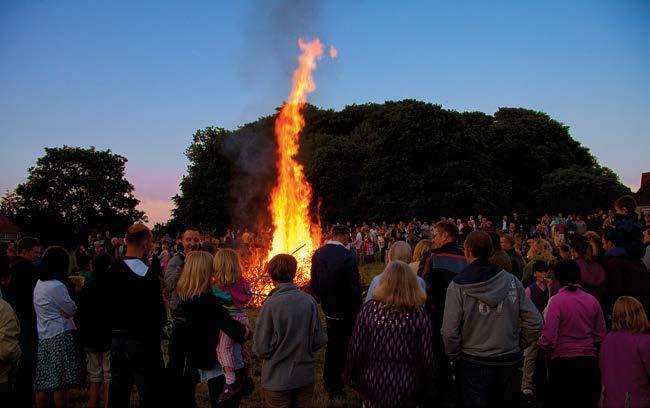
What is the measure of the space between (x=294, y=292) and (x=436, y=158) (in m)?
35.5

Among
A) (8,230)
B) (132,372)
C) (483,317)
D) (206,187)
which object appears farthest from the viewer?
(8,230)

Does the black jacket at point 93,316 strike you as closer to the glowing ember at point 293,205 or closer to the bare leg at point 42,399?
the bare leg at point 42,399


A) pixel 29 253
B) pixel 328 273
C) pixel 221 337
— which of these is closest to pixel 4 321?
pixel 29 253

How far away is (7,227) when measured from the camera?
162ft

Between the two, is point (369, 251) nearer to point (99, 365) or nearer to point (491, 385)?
point (99, 365)

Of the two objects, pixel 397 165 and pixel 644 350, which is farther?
pixel 397 165

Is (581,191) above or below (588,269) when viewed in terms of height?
above

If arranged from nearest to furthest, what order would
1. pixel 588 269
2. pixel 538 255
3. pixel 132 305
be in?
pixel 132 305
pixel 588 269
pixel 538 255

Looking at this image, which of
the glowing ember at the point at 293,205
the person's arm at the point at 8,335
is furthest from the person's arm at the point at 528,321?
the glowing ember at the point at 293,205

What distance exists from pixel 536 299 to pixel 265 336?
405 cm

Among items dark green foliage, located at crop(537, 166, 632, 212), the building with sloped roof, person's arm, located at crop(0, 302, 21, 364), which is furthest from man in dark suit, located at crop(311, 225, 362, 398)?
the building with sloped roof

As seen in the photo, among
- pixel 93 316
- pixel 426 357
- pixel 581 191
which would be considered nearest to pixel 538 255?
pixel 426 357

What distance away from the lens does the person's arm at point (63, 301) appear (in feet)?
19.7

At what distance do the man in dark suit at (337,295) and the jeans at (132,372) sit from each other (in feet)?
8.21
